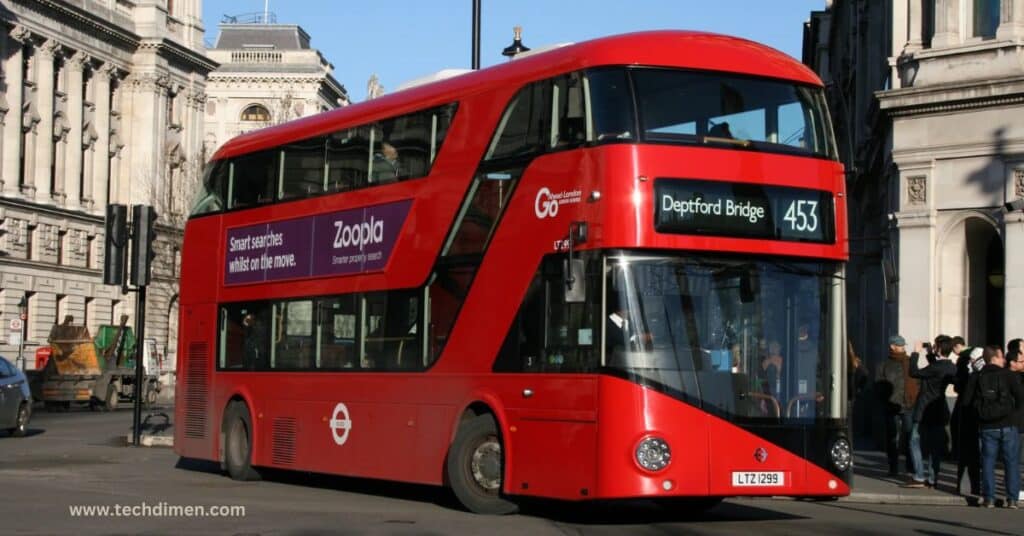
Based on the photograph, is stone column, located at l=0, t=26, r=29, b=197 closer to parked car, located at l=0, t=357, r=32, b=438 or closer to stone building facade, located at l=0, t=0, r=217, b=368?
stone building facade, located at l=0, t=0, r=217, b=368

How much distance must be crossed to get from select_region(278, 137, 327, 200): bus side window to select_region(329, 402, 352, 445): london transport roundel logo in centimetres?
256

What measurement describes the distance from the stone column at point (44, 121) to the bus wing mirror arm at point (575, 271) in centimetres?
7251

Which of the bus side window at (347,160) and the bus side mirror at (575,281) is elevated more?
the bus side window at (347,160)

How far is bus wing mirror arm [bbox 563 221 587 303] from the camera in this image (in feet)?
45.6

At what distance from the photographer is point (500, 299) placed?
15359 millimetres

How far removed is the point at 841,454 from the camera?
14.7m

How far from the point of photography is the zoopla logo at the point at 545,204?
14.7 meters

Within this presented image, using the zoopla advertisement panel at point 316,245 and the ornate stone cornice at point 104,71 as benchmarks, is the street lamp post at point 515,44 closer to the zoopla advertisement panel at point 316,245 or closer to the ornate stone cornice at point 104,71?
the zoopla advertisement panel at point 316,245

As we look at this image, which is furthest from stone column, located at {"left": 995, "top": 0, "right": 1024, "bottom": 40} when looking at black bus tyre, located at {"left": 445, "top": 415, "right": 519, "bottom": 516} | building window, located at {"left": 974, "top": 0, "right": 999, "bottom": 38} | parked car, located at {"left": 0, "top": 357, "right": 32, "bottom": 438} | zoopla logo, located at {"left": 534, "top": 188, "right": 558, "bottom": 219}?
parked car, located at {"left": 0, "top": 357, "right": 32, "bottom": 438}

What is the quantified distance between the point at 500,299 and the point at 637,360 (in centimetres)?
197

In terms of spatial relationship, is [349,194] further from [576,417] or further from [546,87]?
[576,417]

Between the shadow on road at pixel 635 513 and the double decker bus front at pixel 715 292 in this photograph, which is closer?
the double decker bus front at pixel 715 292

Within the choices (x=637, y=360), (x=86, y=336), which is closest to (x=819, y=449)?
(x=637, y=360)

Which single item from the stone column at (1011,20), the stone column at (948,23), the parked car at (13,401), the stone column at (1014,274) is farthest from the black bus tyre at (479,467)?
the parked car at (13,401)
